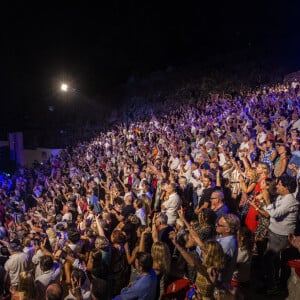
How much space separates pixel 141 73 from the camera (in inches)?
1250

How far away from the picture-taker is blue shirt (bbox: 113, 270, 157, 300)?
9.99 feet

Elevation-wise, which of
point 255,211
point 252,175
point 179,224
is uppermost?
point 252,175

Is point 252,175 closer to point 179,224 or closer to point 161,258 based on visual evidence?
point 179,224

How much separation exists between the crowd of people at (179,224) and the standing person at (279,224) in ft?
0.04

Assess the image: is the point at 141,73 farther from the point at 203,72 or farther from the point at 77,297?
the point at 77,297

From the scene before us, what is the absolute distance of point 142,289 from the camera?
304 cm

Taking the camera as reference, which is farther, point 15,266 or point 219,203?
point 15,266

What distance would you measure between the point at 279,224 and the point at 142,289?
1.80 m

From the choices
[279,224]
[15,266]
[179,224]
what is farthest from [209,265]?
[15,266]

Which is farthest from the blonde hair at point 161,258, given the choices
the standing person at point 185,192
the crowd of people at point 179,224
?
the standing person at point 185,192

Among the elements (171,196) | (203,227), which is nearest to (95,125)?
(171,196)

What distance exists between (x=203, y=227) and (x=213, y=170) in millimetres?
3259

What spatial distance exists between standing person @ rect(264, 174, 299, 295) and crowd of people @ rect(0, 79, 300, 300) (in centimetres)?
1

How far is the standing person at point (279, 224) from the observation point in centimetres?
379
